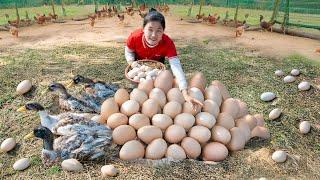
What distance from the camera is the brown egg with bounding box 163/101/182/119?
386cm

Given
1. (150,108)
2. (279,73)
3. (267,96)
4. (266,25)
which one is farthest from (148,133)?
(266,25)

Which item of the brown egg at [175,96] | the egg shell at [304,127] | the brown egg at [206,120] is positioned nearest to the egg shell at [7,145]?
the brown egg at [175,96]

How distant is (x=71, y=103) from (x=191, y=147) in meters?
1.55

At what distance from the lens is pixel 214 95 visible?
161 inches

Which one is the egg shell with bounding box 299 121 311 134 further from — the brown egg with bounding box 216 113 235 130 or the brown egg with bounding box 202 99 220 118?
the brown egg with bounding box 202 99 220 118

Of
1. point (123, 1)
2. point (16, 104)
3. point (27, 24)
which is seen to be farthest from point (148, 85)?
point (123, 1)

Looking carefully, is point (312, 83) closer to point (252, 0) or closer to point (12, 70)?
point (12, 70)

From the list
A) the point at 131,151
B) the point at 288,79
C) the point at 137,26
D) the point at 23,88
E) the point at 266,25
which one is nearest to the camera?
the point at 131,151

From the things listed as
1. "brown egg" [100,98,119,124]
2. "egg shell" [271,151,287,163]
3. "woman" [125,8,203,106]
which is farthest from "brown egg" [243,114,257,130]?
"brown egg" [100,98,119,124]

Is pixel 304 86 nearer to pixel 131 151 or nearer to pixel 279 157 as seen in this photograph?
pixel 279 157

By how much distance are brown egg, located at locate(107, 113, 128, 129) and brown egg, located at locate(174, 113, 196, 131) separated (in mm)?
468

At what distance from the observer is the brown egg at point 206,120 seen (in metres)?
3.80

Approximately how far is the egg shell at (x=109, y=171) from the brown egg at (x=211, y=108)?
1.04 m

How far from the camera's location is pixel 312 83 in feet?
20.8
